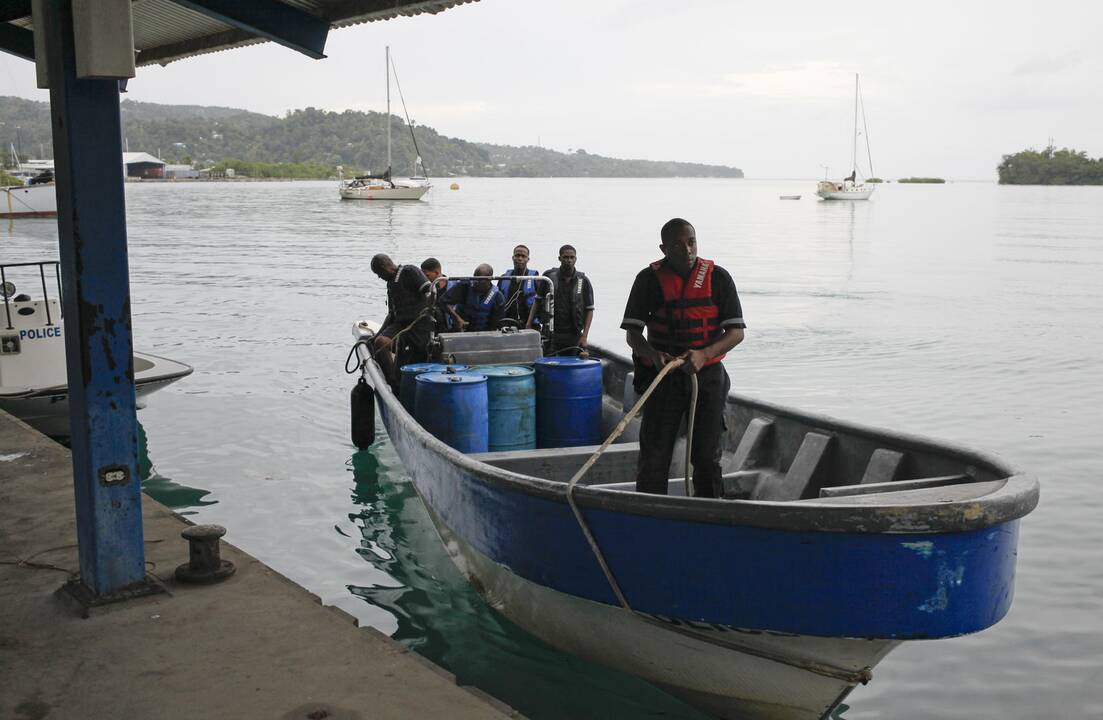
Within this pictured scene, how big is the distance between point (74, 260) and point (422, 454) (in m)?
3.24

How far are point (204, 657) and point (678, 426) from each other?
9.23 feet

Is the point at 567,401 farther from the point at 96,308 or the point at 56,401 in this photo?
the point at 56,401

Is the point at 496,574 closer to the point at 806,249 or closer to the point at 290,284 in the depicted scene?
the point at 290,284

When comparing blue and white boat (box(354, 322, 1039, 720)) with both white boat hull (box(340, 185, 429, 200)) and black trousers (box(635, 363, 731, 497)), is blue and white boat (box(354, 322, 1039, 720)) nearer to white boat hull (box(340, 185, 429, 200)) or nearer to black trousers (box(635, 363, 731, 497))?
black trousers (box(635, 363, 731, 497))

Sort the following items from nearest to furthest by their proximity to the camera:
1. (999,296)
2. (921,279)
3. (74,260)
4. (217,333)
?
1. (74,260)
2. (217,333)
3. (999,296)
4. (921,279)

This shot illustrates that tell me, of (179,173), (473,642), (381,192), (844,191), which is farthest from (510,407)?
(179,173)

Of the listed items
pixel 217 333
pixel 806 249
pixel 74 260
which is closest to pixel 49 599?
pixel 74 260

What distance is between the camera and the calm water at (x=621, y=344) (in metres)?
6.54

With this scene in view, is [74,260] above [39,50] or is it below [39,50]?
below

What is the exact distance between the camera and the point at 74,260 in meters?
4.41

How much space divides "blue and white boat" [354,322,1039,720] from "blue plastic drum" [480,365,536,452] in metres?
1.39

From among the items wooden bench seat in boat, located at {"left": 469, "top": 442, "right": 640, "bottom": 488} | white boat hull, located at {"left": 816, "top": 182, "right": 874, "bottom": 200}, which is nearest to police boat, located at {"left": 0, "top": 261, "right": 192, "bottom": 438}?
wooden bench seat in boat, located at {"left": 469, "top": 442, "right": 640, "bottom": 488}

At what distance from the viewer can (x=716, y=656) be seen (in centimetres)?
513

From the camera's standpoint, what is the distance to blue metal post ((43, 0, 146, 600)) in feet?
14.3
